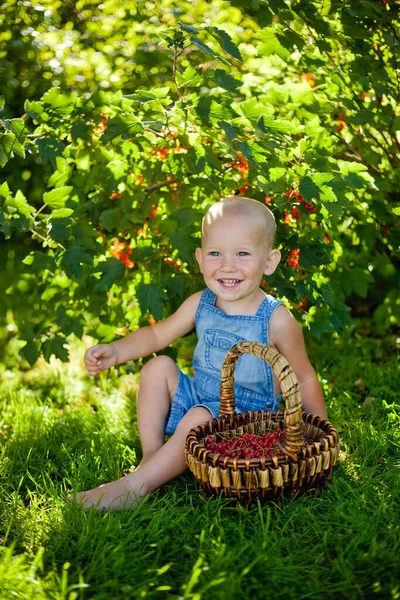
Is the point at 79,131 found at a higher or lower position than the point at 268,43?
lower

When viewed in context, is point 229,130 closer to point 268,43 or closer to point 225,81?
point 225,81

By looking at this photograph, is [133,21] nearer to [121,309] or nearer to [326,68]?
[326,68]

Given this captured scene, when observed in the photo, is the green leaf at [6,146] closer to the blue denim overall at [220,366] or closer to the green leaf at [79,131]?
the green leaf at [79,131]

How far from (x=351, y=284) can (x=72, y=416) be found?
4.88ft

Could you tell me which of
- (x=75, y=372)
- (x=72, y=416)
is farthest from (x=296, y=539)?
(x=75, y=372)

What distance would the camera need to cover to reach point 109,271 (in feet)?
9.62

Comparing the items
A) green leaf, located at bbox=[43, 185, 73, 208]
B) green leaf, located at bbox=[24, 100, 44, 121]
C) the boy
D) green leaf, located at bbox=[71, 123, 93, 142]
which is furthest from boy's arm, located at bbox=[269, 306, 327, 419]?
green leaf, located at bbox=[24, 100, 44, 121]

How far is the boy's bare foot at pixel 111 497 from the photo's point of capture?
2.34 meters

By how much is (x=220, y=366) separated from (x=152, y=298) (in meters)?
0.38

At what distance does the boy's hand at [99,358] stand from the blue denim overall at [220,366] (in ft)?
0.92

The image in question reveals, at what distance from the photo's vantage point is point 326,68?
3.30m

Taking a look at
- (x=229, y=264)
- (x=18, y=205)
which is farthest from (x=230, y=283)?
(x=18, y=205)

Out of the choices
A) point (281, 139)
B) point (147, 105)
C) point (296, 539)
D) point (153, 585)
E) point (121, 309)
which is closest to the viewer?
point (153, 585)

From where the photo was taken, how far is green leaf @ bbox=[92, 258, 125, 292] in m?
2.92
